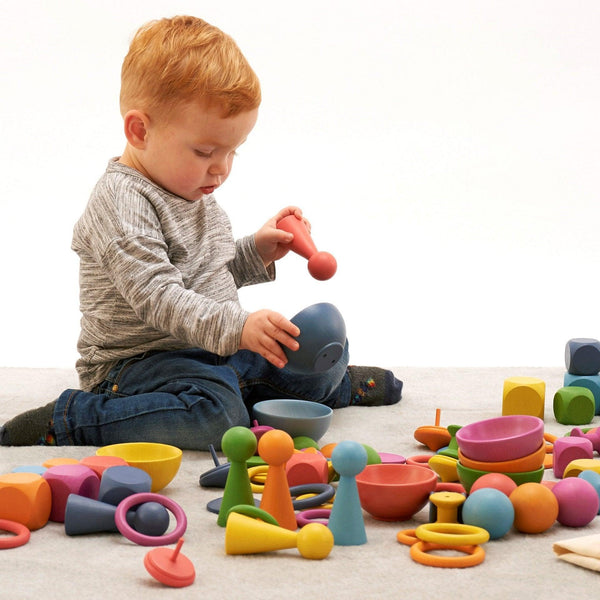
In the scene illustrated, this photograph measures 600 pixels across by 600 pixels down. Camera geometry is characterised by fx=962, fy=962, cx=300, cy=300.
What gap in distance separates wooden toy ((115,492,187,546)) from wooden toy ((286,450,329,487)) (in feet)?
0.45

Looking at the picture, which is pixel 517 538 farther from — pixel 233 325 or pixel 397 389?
pixel 397 389

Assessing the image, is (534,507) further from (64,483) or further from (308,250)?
(308,250)

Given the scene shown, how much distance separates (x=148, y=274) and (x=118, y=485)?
0.35 metres

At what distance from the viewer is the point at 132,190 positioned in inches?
47.6

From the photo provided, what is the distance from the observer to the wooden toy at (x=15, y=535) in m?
0.79

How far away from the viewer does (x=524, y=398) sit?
4.07ft

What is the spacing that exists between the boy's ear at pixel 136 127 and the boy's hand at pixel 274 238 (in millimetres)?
242

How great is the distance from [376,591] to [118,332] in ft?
2.06

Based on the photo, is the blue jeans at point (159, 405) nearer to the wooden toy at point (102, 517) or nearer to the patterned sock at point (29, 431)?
the patterned sock at point (29, 431)

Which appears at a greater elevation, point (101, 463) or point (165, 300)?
point (165, 300)

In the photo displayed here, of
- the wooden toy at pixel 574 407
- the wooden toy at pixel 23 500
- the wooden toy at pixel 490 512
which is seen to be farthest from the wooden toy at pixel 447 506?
the wooden toy at pixel 574 407

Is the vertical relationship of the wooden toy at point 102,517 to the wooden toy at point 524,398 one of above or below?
below

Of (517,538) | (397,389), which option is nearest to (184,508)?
(517,538)

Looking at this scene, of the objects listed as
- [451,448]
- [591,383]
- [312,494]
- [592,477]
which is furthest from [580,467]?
[591,383]
